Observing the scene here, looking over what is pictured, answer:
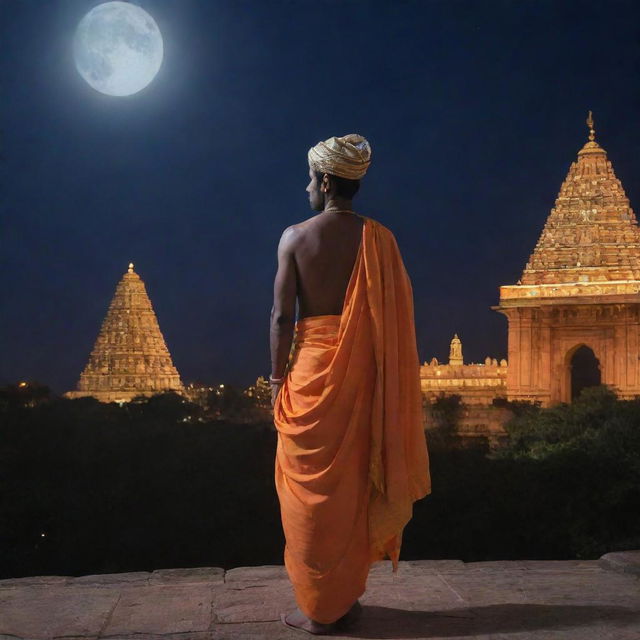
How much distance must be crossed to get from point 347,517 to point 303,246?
3.93 ft

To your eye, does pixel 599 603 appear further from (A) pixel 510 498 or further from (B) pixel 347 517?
(A) pixel 510 498

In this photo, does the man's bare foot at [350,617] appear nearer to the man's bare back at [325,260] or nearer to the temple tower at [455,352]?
the man's bare back at [325,260]

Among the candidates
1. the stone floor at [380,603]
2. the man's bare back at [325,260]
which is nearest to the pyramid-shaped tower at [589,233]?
the stone floor at [380,603]

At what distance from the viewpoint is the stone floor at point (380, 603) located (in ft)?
13.3

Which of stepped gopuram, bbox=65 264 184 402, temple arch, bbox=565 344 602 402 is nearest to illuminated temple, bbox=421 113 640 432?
temple arch, bbox=565 344 602 402

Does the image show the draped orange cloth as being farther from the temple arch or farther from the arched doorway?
the arched doorway

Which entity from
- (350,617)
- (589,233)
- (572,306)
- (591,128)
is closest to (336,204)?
(350,617)

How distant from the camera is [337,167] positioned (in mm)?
4301

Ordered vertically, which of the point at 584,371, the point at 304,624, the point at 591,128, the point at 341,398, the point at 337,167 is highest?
the point at 591,128

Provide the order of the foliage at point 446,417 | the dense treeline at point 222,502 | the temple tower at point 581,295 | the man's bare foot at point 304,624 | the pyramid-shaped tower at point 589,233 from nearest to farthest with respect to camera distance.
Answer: the man's bare foot at point 304,624 → the dense treeline at point 222,502 → the foliage at point 446,417 → the temple tower at point 581,295 → the pyramid-shaped tower at point 589,233

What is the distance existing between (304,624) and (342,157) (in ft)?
6.75

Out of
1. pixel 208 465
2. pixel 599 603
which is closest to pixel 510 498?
pixel 208 465

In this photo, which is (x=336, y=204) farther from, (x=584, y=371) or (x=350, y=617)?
(x=584, y=371)

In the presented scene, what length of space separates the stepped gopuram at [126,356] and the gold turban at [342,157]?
31412mm
